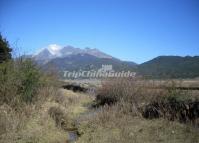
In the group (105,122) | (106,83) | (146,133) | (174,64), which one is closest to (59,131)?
(105,122)

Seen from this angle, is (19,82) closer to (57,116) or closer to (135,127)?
(57,116)

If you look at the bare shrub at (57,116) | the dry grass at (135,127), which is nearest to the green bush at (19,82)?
the bare shrub at (57,116)

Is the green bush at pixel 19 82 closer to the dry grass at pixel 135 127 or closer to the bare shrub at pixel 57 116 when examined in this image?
the bare shrub at pixel 57 116

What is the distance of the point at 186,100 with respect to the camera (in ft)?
57.2

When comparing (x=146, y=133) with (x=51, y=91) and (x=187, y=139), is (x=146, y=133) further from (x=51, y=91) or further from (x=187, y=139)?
(x=51, y=91)

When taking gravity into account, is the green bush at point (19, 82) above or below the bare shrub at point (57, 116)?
above

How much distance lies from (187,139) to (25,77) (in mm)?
11554

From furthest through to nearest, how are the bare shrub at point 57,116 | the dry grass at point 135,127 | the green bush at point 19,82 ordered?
the bare shrub at point 57,116 < the green bush at point 19,82 < the dry grass at point 135,127

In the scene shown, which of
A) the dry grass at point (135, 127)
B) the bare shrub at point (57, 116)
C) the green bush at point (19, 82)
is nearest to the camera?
the dry grass at point (135, 127)

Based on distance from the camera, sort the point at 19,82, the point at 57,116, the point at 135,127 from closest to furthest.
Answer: the point at 135,127 → the point at 57,116 → the point at 19,82

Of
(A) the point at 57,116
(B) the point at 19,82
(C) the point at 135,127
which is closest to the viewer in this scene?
(C) the point at 135,127

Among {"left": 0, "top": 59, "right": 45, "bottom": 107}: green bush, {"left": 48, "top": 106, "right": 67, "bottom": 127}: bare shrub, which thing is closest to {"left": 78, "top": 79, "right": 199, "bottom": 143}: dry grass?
{"left": 48, "top": 106, "right": 67, "bottom": 127}: bare shrub

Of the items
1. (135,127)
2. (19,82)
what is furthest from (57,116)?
(135,127)

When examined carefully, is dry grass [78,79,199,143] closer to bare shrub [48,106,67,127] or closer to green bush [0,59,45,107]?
bare shrub [48,106,67,127]
